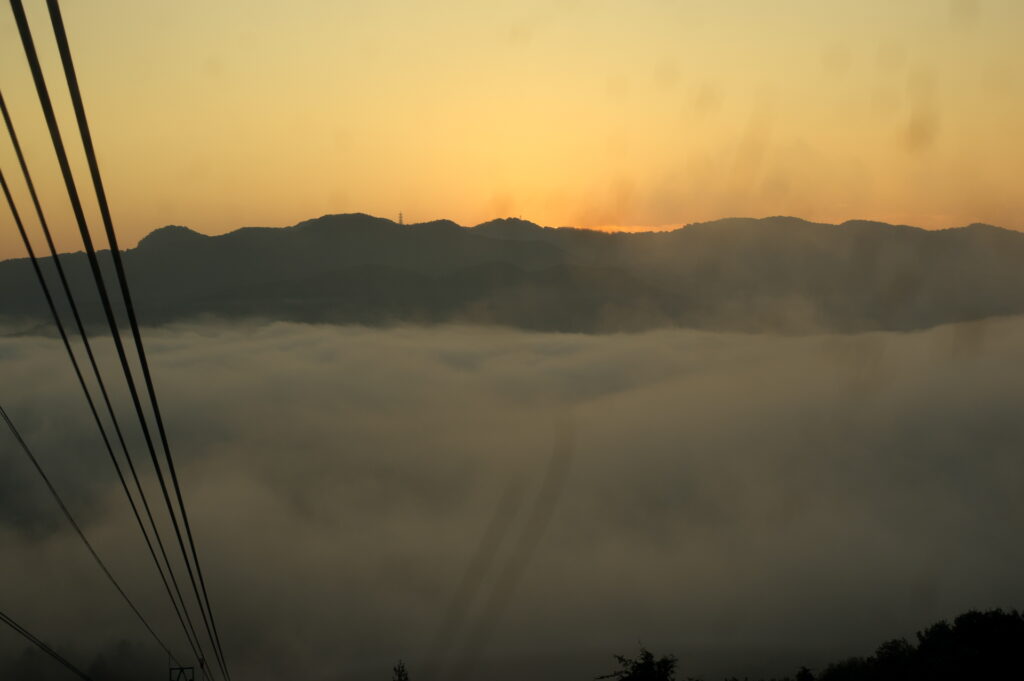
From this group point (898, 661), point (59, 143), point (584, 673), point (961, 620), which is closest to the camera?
point (59, 143)

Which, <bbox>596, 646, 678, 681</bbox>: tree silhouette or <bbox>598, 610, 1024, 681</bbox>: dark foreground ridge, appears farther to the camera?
<bbox>596, 646, 678, 681</bbox>: tree silhouette

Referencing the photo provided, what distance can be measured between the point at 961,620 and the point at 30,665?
661 ft

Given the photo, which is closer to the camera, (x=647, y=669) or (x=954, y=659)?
(x=954, y=659)

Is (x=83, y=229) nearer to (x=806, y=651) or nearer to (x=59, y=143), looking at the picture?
(x=59, y=143)

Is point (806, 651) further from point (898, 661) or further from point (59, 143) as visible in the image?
point (59, 143)

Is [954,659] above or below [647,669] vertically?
below

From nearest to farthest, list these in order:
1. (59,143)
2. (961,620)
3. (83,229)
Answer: (59,143) < (83,229) < (961,620)

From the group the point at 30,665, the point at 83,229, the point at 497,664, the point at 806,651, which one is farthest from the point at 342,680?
the point at 83,229

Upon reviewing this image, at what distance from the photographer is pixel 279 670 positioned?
195625 millimetres

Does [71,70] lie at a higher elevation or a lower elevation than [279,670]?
lower

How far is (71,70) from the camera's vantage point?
408cm

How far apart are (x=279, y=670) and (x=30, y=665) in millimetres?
55387

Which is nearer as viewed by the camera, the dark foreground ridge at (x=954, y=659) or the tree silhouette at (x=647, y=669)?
the dark foreground ridge at (x=954, y=659)

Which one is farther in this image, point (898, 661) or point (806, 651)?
point (806, 651)
